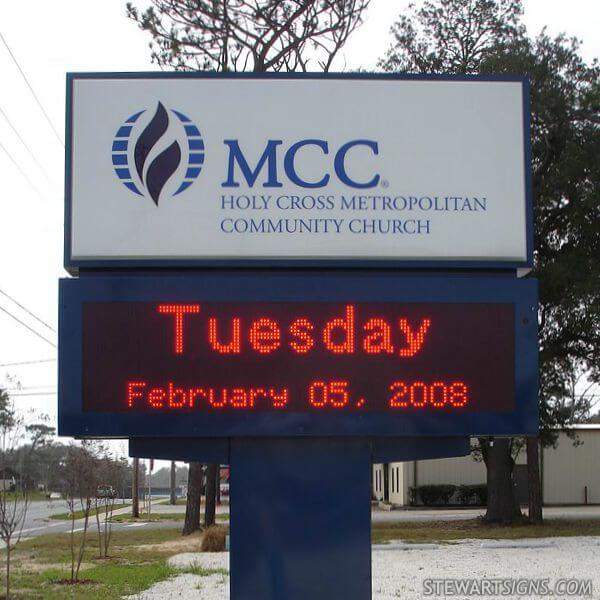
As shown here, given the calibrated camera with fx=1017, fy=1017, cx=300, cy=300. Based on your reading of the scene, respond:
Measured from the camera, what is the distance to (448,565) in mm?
17828

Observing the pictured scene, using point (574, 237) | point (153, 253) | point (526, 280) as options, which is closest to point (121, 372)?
point (153, 253)

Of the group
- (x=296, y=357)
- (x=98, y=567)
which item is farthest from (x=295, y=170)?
(x=98, y=567)

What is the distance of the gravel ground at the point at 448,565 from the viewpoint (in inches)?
558

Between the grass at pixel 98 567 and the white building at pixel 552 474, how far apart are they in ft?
59.9

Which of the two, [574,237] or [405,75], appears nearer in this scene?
[405,75]

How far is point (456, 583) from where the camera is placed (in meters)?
15.1

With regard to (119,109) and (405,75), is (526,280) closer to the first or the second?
(405,75)

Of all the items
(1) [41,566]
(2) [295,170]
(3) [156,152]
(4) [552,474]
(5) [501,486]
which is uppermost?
(3) [156,152]

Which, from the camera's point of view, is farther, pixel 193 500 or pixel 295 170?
pixel 193 500

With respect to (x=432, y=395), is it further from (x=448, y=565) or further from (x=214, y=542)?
(x=214, y=542)

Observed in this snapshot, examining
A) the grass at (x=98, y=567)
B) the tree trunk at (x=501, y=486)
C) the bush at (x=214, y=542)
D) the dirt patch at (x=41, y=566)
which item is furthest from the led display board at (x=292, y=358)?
the tree trunk at (x=501, y=486)

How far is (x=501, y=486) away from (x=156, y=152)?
2499 centimetres

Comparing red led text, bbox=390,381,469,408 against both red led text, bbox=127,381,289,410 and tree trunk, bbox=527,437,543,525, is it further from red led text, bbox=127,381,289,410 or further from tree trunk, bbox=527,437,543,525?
tree trunk, bbox=527,437,543,525

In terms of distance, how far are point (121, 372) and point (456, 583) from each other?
9914 millimetres
